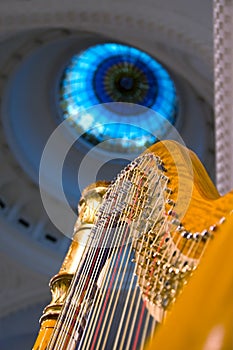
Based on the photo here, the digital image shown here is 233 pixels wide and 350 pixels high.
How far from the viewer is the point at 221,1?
7.95ft

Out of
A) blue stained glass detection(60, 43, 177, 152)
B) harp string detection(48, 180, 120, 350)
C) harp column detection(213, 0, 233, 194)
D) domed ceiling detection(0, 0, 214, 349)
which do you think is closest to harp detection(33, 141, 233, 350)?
harp string detection(48, 180, 120, 350)

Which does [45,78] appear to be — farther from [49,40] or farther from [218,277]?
[218,277]

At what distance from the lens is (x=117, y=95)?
936 centimetres

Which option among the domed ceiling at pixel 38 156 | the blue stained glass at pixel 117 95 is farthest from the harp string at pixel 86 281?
the blue stained glass at pixel 117 95

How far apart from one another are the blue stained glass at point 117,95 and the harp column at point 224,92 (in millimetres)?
6363

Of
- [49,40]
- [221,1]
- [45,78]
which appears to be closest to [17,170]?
[45,78]

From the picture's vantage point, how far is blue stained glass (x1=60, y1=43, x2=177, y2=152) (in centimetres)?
895

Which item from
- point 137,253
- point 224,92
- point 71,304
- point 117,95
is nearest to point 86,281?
point 71,304

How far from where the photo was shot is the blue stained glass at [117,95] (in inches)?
352

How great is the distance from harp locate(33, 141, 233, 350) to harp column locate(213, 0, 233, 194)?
43 cm

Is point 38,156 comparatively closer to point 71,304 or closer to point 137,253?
point 71,304

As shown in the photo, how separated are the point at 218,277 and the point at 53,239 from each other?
887 cm

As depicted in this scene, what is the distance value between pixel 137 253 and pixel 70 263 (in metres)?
0.48

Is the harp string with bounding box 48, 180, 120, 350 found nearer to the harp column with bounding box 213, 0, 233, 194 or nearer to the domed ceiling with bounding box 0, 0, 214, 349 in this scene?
the harp column with bounding box 213, 0, 233, 194
